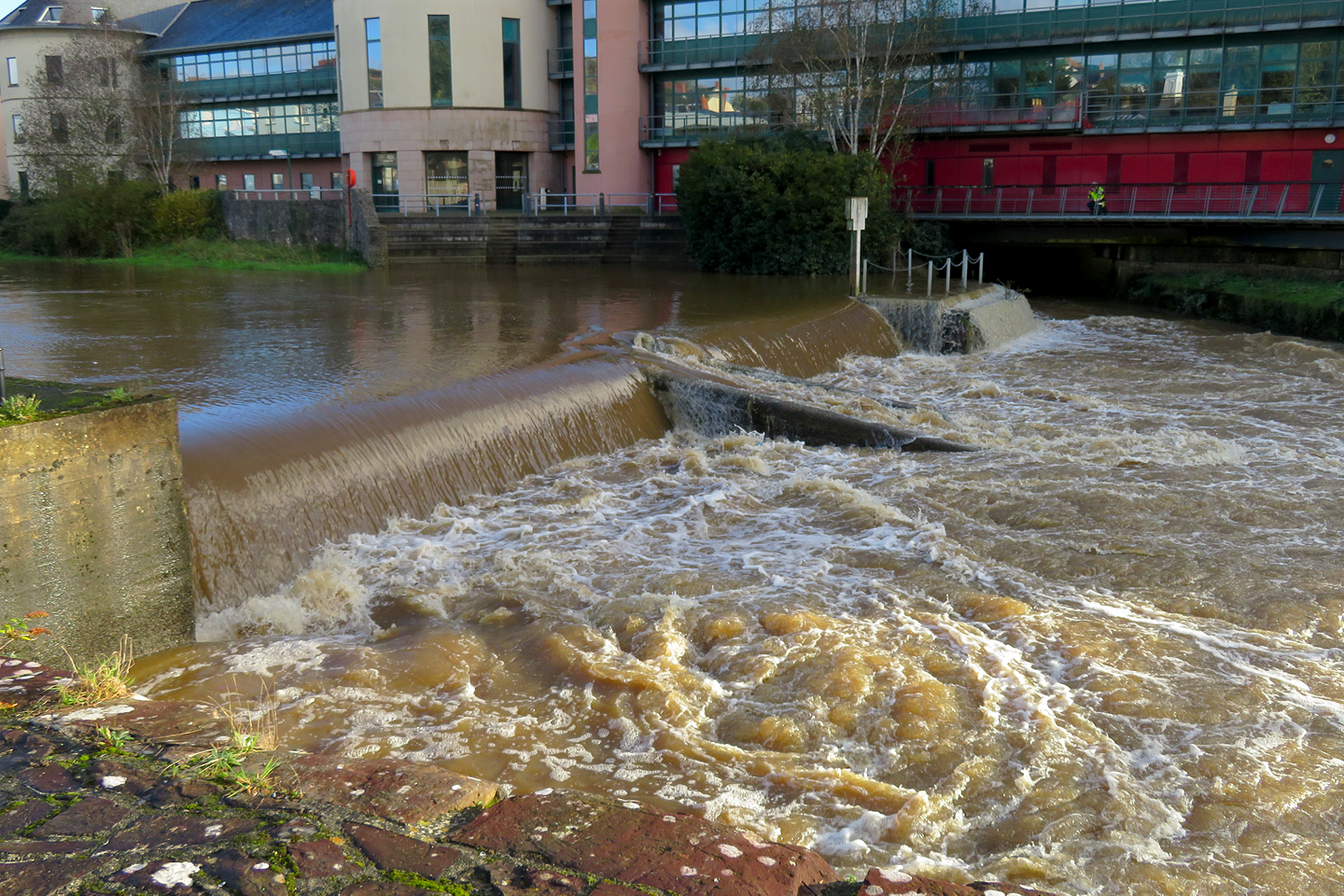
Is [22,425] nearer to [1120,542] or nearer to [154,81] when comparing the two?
[1120,542]

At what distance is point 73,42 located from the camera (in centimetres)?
4084

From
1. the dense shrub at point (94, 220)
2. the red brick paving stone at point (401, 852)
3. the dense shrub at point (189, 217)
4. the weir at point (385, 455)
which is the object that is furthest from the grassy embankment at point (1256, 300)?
the dense shrub at point (94, 220)

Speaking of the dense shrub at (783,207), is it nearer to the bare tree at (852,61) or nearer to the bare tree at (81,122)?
the bare tree at (852,61)

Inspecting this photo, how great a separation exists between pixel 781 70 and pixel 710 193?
211 inches

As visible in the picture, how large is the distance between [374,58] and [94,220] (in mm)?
9955

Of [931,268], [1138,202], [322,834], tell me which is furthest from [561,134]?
[322,834]

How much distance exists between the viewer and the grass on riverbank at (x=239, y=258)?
27625 mm

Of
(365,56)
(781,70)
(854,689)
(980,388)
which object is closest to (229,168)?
(365,56)

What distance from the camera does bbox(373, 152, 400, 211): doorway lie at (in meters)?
36.4

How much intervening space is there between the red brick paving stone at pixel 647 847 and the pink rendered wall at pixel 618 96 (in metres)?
33.3

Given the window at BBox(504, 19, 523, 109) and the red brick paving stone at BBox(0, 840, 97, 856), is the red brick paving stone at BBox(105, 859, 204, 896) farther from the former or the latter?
the window at BBox(504, 19, 523, 109)

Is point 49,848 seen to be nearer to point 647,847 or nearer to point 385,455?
point 647,847

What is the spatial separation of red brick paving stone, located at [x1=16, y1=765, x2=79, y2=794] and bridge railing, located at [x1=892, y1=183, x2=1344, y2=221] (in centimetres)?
2646

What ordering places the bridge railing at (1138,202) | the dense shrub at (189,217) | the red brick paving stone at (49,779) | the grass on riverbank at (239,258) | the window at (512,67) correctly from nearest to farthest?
the red brick paving stone at (49,779)
the bridge railing at (1138,202)
the grass on riverbank at (239,258)
the dense shrub at (189,217)
the window at (512,67)
